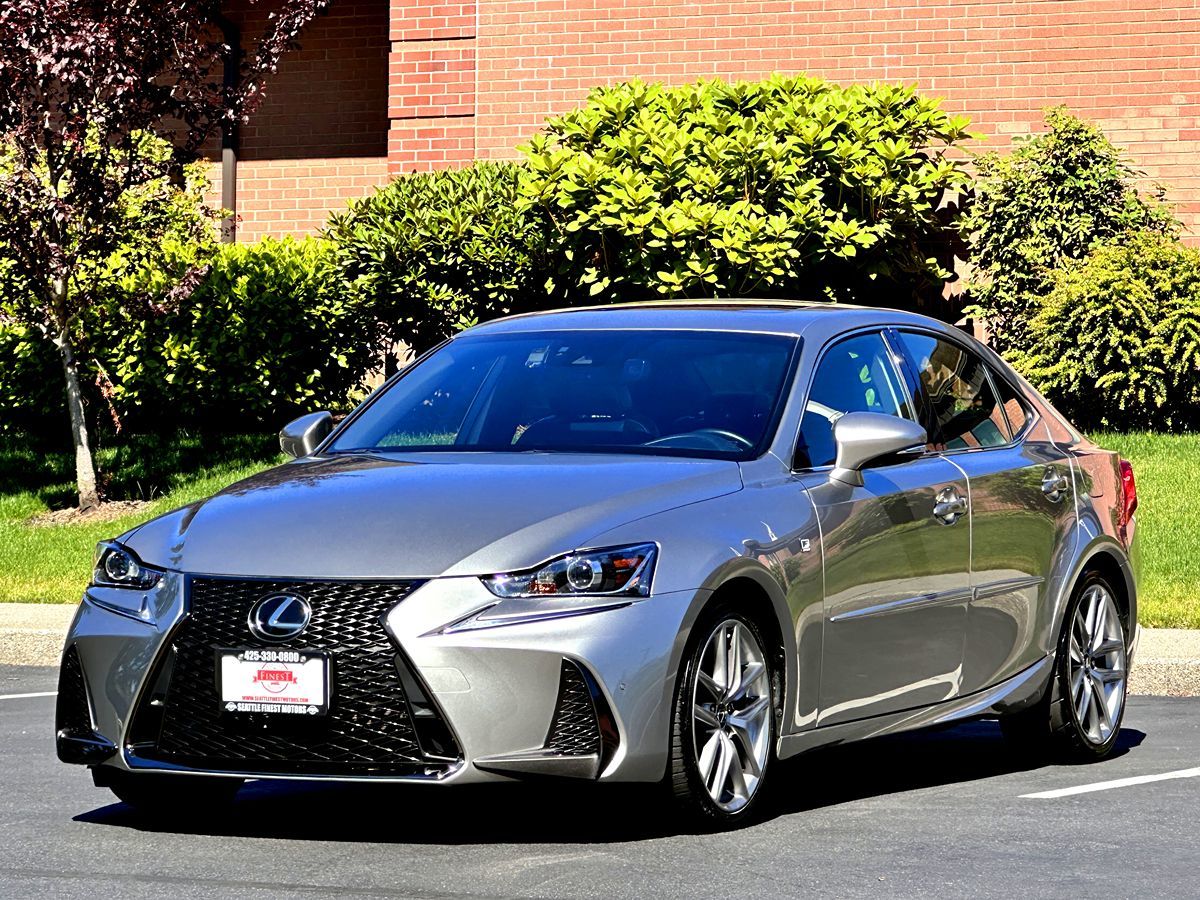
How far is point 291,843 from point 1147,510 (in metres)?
9.07

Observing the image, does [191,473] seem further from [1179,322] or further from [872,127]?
[1179,322]

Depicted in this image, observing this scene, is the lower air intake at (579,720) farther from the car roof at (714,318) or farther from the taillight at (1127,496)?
the taillight at (1127,496)

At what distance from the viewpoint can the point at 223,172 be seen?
23656mm

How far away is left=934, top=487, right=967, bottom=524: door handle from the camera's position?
7473 millimetres

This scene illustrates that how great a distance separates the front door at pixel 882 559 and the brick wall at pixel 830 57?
1150cm

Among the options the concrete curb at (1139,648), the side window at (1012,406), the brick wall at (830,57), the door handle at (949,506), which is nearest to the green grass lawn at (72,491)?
the concrete curb at (1139,648)

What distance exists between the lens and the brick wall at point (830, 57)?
18.5m

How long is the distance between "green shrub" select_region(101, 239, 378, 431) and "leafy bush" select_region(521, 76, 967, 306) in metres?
2.20

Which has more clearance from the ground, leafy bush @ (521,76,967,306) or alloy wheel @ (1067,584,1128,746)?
leafy bush @ (521,76,967,306)

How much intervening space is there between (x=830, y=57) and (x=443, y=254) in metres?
4.28

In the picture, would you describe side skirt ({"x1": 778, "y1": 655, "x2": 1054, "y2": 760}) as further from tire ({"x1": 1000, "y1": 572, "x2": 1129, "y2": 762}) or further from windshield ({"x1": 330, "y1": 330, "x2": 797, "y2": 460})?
windshield ({"x1": 330, "y1": 330, "x2": 797, "y2": 460})

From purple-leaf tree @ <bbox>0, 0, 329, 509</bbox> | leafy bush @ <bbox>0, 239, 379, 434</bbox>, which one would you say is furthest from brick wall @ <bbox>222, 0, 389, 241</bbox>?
purple-leaf tree @ <bbox>0, 0, 329, 509</bbox>

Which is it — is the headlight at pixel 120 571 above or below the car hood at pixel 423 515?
below

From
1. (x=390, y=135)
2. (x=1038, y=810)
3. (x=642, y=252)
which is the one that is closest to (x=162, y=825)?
(x=1038, y=810)
